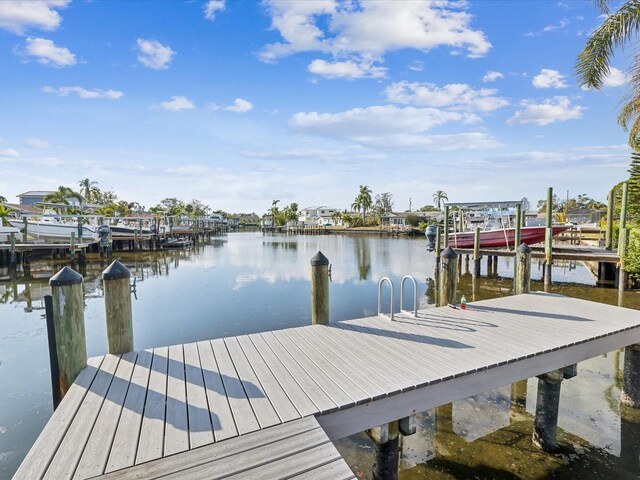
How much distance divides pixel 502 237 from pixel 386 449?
18.6 m

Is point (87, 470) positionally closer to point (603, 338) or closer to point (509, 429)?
point (509, 429)

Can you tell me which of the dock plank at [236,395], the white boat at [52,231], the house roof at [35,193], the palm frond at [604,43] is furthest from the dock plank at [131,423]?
the house roof at [35,193]

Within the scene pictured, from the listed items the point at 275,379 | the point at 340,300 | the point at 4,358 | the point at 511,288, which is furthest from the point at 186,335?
the point at 511,288

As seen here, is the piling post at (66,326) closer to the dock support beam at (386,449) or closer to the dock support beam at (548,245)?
the dock support beam at (386,449)

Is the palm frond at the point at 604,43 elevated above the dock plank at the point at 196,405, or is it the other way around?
the palm frond at the point at 604,43

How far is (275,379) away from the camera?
3.69m

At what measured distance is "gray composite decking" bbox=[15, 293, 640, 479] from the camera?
8.77ft

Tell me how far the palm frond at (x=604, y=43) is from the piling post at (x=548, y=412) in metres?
9.06

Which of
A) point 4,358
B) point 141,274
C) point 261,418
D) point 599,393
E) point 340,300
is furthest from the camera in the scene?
point 141,274

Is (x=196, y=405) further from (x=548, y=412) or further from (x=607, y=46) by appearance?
(x=607, y=46)

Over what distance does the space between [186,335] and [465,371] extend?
8152 millimetres

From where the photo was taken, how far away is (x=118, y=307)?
14.1 feet

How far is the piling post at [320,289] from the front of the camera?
5543 millimetres

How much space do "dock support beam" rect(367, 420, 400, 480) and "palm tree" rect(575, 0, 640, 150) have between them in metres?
11.0
